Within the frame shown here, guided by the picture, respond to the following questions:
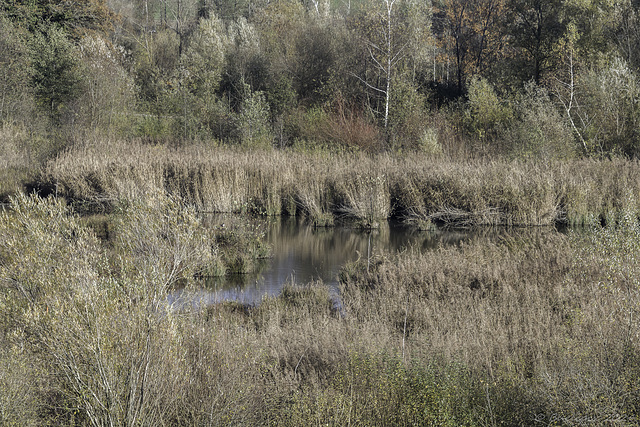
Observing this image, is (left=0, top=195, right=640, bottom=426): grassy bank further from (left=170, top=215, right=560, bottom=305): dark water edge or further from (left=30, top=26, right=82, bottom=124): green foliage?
(left=30, top=26, right=82, bottom=124): green foliage

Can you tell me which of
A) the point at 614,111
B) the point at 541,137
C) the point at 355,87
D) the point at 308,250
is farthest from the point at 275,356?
the point at 355,87

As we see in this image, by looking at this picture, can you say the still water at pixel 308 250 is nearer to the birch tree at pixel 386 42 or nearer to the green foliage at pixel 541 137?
the green foliage at pixel 541 137

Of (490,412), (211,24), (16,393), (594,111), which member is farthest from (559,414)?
(211,24)

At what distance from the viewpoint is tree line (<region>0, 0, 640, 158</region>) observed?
2355cm

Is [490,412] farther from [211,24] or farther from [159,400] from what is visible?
[211,24]

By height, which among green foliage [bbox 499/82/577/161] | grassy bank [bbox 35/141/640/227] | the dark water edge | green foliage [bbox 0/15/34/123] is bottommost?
the dark water edge

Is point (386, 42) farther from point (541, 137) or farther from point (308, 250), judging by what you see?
point (308, 250)

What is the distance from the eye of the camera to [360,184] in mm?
17953

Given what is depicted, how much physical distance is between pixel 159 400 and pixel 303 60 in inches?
1179

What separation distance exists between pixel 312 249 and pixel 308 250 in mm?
137

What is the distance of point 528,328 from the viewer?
7246 mm

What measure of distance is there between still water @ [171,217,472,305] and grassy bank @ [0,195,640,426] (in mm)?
3385

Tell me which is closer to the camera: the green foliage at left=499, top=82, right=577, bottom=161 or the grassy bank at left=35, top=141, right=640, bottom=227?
the grassy bank at left=35, top=141, right=640, bottom=227

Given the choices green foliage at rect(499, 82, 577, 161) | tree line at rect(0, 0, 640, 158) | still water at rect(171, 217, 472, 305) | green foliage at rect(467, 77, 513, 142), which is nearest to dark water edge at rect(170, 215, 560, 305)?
still water at rect(171, 217, 472, 305)
